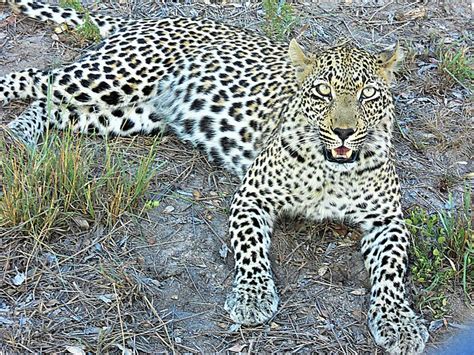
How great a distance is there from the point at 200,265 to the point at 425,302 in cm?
171

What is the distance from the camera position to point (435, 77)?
8.75m

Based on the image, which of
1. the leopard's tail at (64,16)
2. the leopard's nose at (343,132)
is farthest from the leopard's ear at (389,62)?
the leopard's tail at (64,16)

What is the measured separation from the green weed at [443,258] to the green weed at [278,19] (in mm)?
3215

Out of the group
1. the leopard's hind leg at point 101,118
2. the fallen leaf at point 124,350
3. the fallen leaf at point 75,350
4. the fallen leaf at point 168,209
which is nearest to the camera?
the fallen leaf at point 75,350

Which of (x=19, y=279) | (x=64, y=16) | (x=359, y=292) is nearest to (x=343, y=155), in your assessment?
(x=359, y=292)

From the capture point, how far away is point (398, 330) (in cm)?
552

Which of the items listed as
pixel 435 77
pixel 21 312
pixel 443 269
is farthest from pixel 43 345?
pixel 435 77

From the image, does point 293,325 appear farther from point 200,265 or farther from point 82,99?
point 82,99

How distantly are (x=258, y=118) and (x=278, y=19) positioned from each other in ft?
7.12

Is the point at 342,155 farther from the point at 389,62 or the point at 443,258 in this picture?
the point at 443,258

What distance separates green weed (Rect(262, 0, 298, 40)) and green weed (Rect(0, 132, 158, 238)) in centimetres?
303

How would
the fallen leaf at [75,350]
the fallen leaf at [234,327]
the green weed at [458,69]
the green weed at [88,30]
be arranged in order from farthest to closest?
the green weed at [458,69] < the green weed at [88,30] < the fallen leaf at [234,327] < the fallen leaf at [75,350]

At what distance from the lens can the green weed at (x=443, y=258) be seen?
19.5ft

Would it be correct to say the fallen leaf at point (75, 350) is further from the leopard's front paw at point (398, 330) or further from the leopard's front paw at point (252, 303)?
the leopard's front paw at point (398, 330)
